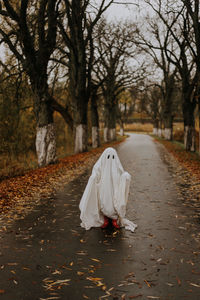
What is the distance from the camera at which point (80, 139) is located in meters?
22.8

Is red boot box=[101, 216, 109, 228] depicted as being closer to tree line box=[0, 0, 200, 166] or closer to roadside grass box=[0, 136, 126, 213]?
roadside grass box=[0, 136, 126, 213]

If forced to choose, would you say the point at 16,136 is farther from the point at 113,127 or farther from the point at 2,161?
the point at 113,127

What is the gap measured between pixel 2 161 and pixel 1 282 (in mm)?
13912

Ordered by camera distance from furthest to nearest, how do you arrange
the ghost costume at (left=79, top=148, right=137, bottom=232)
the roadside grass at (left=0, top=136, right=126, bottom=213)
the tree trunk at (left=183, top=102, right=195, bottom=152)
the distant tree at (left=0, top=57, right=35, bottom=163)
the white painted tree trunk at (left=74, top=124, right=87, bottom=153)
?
the tree trunk at (left=183, top=102, right=195, bottom=152), the white painted tree trunk at (left=74, top=124, right=87, bottom=153), the distant tree at (left=0, top=57, right=35, bottom=163), the roadside grass at (left=0, top=136, right=126, bottom=213), the ghost costume at (left=79, top=148, right=137, bottom=232)

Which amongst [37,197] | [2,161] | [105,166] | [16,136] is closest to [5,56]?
[16,136]

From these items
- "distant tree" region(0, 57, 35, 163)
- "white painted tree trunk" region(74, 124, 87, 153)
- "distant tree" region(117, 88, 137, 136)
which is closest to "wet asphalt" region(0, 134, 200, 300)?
"distant tree" region(0, 57, 35, 163)

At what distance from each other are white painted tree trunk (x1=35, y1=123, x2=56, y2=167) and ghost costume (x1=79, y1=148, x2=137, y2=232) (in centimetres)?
972

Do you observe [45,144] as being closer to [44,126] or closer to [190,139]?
[44,126]

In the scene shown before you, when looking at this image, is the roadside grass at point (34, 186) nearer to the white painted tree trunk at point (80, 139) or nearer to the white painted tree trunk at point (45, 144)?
the white painted tree trunk at point (45, 144)

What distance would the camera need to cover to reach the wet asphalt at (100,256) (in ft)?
12.8

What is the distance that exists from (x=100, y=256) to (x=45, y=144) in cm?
1123

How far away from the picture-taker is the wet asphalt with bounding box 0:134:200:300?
3.89 m

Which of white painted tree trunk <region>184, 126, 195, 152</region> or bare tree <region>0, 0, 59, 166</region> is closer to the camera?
bare tree <region>0, 0, 59, 166</region>

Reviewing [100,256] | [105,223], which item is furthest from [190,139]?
[100,256]
